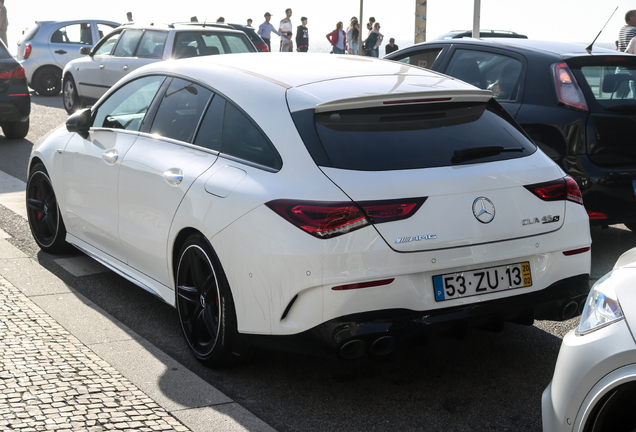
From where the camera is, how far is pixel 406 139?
149 inches

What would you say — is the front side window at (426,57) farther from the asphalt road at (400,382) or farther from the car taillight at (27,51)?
the car taillight at (27,51)

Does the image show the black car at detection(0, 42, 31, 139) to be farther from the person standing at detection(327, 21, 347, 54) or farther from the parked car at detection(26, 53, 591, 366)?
the person standing at detection(327, 21, 347, 54)

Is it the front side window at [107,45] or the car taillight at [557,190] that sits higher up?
the car taillight at [557,190]

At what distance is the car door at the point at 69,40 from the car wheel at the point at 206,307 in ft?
55.6

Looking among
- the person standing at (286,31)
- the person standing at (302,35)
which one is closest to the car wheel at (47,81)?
the person standing at (286,31)

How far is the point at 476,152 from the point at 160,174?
1737 millimetres

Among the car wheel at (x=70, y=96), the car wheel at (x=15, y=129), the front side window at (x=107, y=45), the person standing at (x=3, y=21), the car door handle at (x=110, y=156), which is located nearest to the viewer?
the car door handle at (x=110, y=156)

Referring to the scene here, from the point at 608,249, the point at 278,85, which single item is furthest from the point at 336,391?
the point at 608,249

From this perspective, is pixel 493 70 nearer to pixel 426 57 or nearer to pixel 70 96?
pixel 426 57

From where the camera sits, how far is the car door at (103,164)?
5020 mm

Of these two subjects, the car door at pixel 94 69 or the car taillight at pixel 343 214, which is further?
the car door at pixel 94 69

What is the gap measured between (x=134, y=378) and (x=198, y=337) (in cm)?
45

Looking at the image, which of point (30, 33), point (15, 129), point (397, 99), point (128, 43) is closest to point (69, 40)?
point (30, 33)

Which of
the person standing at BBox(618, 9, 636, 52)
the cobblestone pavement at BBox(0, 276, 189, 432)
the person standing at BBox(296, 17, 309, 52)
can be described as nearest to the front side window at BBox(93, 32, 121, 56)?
the person standing at BBox(618, 9, 636, 52)
